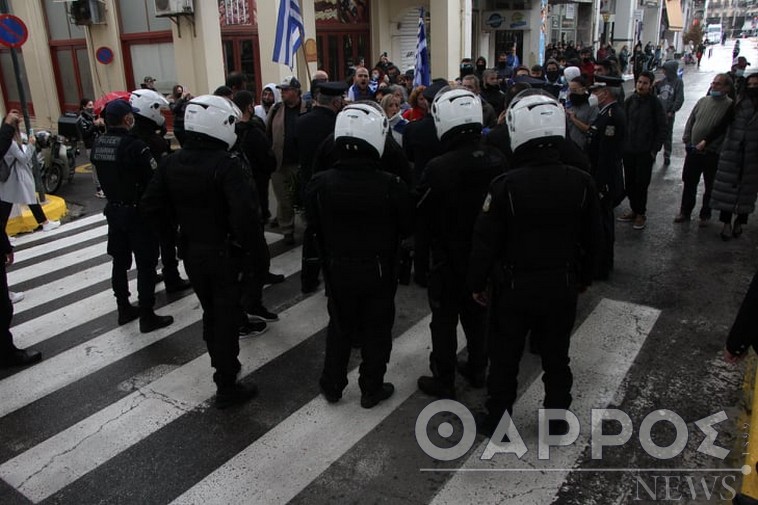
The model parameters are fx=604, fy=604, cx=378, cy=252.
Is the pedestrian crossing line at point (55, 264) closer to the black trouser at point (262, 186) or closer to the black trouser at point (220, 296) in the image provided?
the black trouser at point (262, 186)

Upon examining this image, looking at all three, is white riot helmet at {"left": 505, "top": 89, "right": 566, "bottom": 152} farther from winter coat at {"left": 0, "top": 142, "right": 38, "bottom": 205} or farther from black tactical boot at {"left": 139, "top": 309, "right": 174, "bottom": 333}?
winter coat at {"left": 0, "top": 142, "right": 38, "bottom": 205}

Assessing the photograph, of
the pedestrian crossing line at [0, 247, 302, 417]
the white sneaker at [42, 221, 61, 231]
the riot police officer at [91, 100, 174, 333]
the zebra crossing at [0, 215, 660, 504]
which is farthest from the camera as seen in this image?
the white sneaker at [42, 221, 61, 231]

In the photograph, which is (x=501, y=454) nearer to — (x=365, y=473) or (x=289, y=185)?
(x=365, y=473)

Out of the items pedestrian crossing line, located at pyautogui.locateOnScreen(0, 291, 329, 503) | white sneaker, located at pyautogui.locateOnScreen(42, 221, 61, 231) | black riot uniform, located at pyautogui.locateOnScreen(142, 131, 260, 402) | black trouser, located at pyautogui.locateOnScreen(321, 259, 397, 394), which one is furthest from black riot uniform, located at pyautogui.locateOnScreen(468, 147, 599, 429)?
white sneaker, located at pyautogui.locateOnScreen(42, 221, 61, 231)

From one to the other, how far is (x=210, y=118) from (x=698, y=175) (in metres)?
6.63

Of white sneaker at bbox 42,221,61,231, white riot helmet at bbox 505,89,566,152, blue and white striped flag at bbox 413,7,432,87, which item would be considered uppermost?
blue and white striped flag at bbox 413,7,432,87

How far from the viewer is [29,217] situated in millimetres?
9531

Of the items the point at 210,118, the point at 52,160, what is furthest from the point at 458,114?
the point at 52,160

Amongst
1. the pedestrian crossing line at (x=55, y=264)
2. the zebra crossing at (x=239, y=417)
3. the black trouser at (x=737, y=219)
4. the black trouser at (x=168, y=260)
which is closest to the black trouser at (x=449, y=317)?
the zebra crossing at (x=239, y=417)

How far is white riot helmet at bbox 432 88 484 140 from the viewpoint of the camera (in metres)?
3.91

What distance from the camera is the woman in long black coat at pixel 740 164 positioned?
7102 millimetres

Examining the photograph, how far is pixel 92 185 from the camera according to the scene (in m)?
12.6

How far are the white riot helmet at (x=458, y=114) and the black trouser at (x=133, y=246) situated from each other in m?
3.02

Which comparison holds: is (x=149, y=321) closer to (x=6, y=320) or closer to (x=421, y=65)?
(x=6, y=320)
